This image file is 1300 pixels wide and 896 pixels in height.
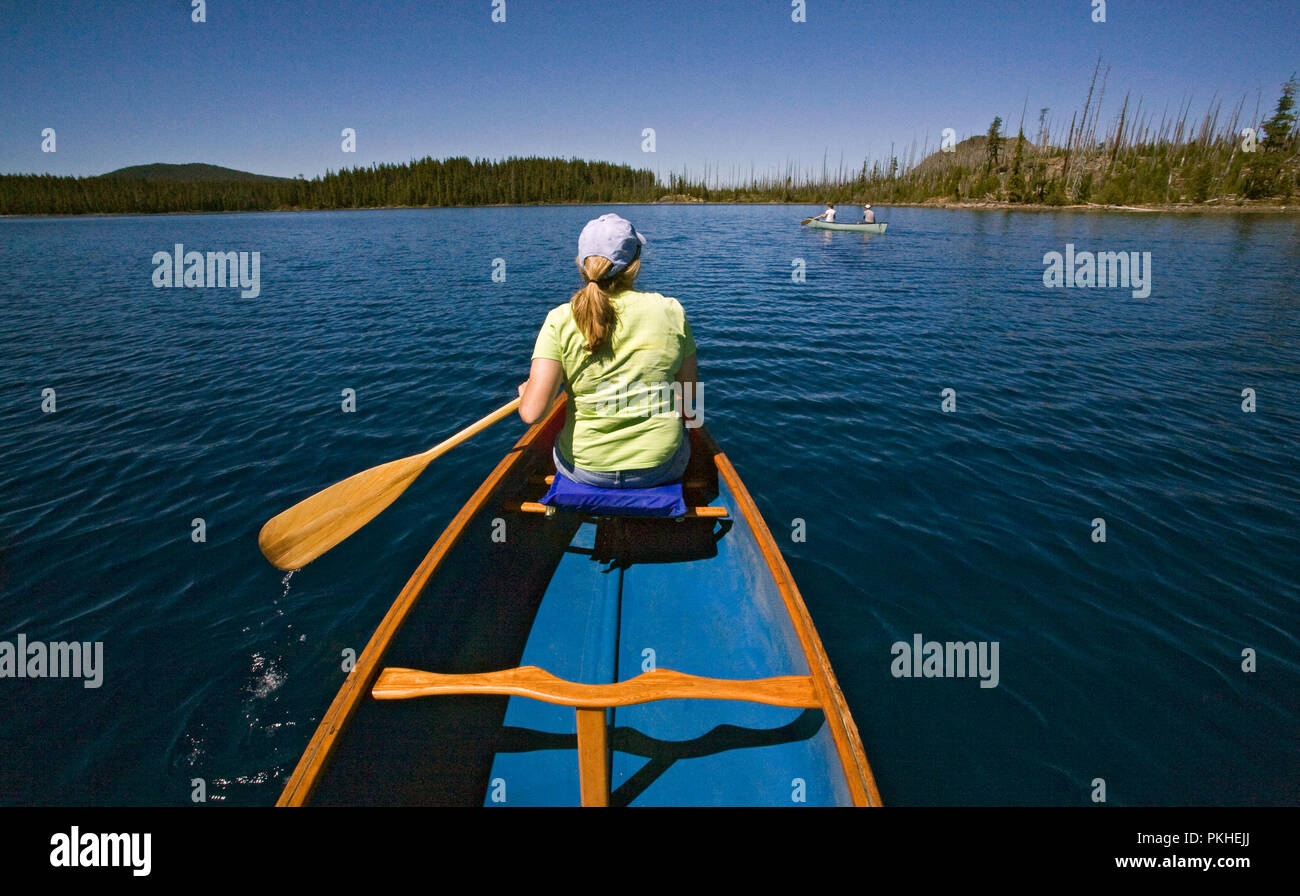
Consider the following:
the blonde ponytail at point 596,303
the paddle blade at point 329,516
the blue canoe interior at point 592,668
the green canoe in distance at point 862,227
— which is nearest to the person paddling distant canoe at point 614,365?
the blonde ponytail at point 596,303

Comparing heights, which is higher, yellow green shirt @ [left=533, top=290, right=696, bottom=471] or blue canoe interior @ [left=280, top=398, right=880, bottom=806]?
yellow green shirt @ [left=533, top=290, right=696, bottom=471]

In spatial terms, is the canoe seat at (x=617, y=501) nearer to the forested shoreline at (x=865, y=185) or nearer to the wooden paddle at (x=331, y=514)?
the wooden paddle at (x=331, y=514)

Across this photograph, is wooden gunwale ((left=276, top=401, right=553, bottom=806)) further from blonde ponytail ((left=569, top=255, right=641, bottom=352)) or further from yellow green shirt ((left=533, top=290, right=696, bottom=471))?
blonde ponytail ((left=569, top=255, right=641, bottom=352))

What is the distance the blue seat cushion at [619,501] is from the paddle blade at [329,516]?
1.76 meters

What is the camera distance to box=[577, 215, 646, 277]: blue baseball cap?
3482mm

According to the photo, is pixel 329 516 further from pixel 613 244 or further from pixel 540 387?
pixel 613 244

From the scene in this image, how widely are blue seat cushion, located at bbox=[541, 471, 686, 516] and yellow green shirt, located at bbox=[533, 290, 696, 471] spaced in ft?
0.68

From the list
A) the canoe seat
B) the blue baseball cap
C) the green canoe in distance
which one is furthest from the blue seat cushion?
the green canoe in distance

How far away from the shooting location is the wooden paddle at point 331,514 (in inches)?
167

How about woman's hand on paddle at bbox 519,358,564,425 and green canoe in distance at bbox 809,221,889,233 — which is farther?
green canoe in distance at bbox 809,221,889,233

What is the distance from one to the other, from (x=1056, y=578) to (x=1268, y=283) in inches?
1111
